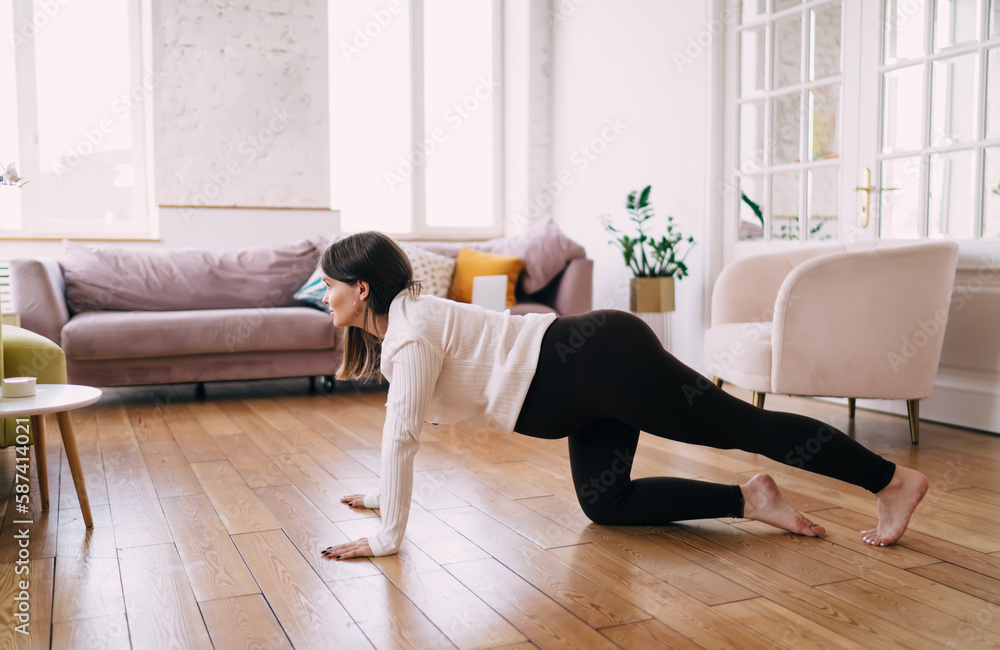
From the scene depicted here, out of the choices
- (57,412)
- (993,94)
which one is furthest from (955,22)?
(57,412)

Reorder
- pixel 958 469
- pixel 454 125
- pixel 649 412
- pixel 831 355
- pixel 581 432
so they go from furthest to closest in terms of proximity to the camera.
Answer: pixel 454 125
pixel 831 355
pixel 958 469
pixel 581 432
pixel 649 412

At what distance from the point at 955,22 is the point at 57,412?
3.36 metres

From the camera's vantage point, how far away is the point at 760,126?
13.4 ft

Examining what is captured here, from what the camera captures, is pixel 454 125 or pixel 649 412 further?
pixel 454 125

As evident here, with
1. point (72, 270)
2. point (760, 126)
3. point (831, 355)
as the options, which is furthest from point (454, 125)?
point (831, 355)

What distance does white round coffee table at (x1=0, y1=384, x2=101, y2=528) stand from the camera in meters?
1.80

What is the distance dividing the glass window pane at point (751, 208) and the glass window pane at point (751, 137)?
61mm

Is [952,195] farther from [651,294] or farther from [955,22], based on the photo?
[651,294]

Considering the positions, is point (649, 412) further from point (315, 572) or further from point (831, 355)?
point (831, 355)

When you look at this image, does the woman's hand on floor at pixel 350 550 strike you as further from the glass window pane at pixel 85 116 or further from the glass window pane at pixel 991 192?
the glass window pane at pixel 85 116

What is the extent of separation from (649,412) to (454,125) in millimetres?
4889

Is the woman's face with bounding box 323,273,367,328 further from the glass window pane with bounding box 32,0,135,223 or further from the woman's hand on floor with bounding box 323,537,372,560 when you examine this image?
the glass window pane with bounding box 32,0,135,223

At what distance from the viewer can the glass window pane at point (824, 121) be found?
3.66m

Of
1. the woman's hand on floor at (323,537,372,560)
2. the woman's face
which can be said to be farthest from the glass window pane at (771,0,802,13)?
the woman's hand on floor at (323,537,372,560)
